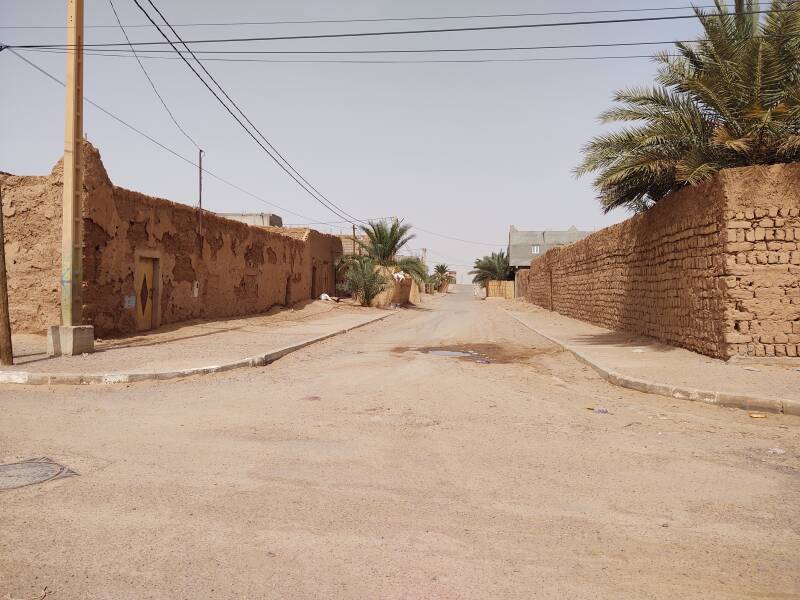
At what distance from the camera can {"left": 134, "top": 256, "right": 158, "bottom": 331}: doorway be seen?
14422 mm

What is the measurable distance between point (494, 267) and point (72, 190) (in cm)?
5483

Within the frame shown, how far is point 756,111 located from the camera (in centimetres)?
987

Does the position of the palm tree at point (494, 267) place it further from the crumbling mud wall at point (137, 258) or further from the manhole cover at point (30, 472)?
the manhole cover at point (30, 472)

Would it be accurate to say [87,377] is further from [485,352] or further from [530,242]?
[530,242]

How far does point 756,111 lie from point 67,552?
1139 cm

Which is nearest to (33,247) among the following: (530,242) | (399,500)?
(399,500)

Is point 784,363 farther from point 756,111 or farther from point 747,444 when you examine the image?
point 747,444

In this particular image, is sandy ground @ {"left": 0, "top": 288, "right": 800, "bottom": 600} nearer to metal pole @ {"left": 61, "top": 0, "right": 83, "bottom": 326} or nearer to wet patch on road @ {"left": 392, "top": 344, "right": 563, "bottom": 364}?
metal pole @ {"left": 61, "top": 0, "right": 83, "bottom": 326}

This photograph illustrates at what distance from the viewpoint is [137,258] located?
14.3m

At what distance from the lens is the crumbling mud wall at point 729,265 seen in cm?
930

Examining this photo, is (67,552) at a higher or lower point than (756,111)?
lower

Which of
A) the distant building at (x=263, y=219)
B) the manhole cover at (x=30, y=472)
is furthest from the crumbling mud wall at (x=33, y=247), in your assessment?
the distant building at (x=263, y=219)

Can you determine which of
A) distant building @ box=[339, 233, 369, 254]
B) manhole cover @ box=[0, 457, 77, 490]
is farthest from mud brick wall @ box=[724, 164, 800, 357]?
distant building @ box=[339, 233, 369, 254]

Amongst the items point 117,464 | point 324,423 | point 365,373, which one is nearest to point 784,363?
point 365,373
